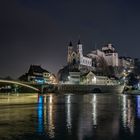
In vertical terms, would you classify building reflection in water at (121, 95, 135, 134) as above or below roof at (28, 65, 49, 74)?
below

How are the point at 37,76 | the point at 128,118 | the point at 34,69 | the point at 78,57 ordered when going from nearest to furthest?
1. the point at 128,118
2. the point at 37,76
3. the point at 34,69
4. the point at 78,57

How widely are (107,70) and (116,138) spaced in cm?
17852

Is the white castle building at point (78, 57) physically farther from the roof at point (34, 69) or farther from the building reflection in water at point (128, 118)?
the building reflection in water at point (128, 118)

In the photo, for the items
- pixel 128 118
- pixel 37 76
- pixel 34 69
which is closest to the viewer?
pixel 128 118

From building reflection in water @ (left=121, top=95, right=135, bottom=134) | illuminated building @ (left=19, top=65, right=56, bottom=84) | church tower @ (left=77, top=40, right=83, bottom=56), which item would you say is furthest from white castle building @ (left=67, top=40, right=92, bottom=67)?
building reflection in water @ (left=121, top=95, right=135, bottom=134)

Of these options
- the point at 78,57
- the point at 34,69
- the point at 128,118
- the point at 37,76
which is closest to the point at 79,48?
the point at 78,57

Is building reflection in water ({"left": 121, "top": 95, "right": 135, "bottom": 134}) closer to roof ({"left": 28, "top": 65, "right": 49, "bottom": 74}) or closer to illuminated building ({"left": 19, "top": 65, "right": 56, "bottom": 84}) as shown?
illuminated building ({"left": 19, "top": 65, "right": 56, "bottom": 84})

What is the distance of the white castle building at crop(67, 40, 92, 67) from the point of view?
7279 inches

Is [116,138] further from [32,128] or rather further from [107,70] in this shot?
[107,70]

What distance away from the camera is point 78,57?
184875 millimetres

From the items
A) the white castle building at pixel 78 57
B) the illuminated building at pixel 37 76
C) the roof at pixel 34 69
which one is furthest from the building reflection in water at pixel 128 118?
the white castle building at pixel 78 57

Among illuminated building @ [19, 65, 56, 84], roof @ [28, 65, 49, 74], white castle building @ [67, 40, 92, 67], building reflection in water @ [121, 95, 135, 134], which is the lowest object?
building reflection in water @ [121, 95, 135, 134]

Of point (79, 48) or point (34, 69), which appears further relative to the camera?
point (79, 48)

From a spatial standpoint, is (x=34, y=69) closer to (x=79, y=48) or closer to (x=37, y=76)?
(x=37, y=76)
